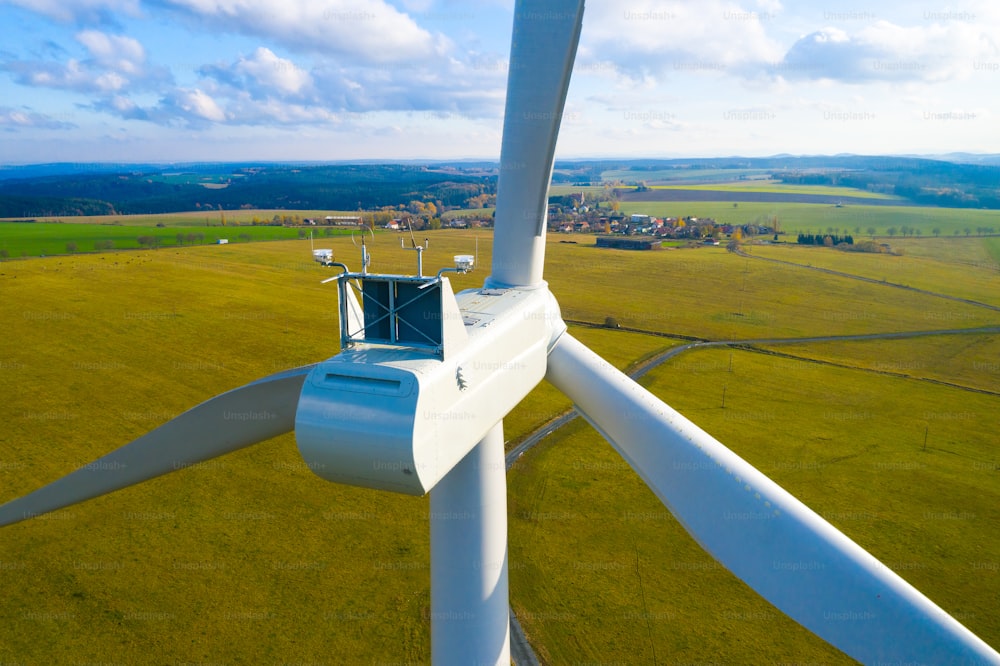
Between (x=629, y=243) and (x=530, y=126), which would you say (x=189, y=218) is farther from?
(x=530, y=126)

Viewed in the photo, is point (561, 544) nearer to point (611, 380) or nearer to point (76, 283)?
point (611, 380)

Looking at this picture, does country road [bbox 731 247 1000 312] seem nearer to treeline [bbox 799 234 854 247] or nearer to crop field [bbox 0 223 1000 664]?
crop field [bbox 0 223 1000 664]

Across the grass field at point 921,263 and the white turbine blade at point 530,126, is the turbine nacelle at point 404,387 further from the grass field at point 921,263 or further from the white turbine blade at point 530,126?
the grass field at point 921,263

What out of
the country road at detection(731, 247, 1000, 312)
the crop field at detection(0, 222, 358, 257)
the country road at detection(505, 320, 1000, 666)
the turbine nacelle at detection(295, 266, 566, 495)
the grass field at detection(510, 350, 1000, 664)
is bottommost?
the grass field at detection(510, 350, 1000, 664)

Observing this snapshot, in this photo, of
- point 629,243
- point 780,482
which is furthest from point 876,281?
point 780,482

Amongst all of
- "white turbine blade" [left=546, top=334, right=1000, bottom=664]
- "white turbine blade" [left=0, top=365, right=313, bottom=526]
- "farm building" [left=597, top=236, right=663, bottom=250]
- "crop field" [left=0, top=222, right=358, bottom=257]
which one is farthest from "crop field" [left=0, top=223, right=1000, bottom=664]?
"farm building" [left=597, top=236, right=663, bottom=250]
